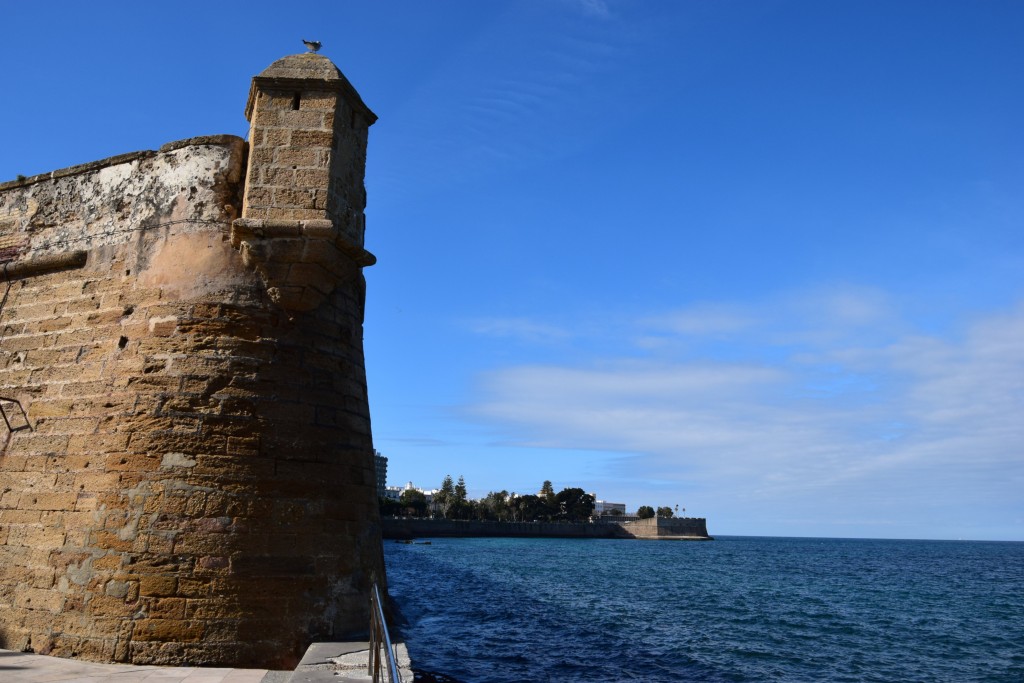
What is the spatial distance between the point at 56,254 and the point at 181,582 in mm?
4345

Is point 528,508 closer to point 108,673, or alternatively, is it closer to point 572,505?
point 572,505

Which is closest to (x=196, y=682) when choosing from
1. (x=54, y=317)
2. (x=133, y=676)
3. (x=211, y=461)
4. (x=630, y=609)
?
(x=133, y=676)

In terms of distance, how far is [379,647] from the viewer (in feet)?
14.6

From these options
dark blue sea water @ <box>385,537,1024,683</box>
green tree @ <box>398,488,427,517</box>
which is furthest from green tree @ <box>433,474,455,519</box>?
dark blue sea water @ <box>385,537,1024,683</box>

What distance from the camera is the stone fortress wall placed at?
604 centimetres

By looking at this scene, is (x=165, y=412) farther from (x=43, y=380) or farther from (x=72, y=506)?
(x=43, y=380)

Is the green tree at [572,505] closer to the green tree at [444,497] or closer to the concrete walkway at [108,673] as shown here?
the green tree at [444,497]

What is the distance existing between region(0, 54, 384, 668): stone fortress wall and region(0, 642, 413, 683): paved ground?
207mm

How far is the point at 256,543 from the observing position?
6227mm

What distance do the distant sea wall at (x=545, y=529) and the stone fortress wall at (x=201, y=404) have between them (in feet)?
226

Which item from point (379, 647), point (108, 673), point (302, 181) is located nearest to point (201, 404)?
point (108, 673)

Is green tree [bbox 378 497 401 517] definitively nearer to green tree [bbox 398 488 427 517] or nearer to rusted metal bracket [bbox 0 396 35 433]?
green tree [bbox 398 488 427 517]

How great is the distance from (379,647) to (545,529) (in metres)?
103

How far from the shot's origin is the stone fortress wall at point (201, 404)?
6.04 metres
